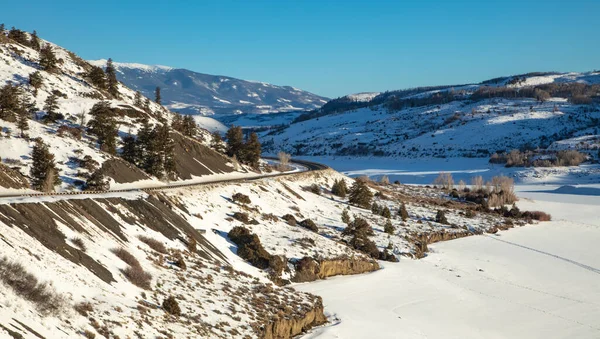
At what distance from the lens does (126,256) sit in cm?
2172

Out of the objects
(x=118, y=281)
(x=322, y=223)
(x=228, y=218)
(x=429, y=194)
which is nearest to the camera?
(x=118, y=281)

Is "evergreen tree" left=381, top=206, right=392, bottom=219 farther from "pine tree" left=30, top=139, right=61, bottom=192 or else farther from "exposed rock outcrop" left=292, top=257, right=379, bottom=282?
"pine tree" left=30, top=139, right=61, bottom=192

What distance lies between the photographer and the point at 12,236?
1778 centimetres

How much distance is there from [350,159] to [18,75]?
103 m

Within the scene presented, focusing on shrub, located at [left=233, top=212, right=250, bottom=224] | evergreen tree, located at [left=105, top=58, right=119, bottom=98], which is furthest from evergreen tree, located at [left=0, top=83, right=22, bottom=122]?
evergreen tree, located at [left=105, top=58, right=119, bottom=98]

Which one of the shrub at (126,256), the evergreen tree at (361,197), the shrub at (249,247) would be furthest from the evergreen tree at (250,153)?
the shrub at (126,256)

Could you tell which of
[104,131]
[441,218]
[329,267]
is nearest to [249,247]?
[329,267]

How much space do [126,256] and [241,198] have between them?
65.1 feet

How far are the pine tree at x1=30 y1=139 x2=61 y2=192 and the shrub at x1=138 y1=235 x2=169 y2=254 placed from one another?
10.5m

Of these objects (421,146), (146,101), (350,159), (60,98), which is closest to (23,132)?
(60,98)

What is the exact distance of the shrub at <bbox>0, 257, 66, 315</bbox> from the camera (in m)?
14.8

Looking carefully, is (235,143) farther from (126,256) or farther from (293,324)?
(293,324)

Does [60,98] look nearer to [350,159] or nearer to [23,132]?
[23,132]

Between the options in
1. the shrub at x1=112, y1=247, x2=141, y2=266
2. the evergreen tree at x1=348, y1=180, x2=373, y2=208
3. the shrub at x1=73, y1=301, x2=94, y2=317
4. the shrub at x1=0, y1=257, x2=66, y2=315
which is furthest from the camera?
the evergreen tree at x1=348, y1=180, x2=373, y2=208
